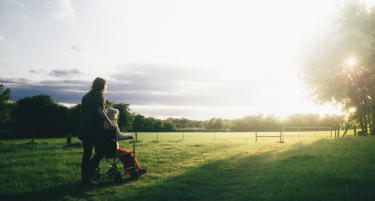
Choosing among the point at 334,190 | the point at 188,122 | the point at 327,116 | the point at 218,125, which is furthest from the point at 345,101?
the point at 188,122

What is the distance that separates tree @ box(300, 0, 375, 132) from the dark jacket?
17666mm

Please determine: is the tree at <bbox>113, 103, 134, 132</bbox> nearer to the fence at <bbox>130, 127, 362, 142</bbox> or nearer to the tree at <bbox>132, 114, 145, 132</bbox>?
the fence at <bbox>130, 127, 362, 142</bbox>

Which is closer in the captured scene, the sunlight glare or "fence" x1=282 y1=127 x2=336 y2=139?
the sunlight glare

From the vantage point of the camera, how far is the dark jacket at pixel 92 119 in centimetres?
550

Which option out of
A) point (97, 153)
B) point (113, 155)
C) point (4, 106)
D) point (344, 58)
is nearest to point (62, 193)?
point (97, 153)

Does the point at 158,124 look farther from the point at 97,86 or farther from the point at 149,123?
the point at 97,86

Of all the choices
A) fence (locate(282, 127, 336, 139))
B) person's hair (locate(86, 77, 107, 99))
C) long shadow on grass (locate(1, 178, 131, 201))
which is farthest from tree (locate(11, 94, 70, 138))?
person's hair (locate(86, 77, 107, 99))

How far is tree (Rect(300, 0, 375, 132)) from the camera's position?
16.7 m

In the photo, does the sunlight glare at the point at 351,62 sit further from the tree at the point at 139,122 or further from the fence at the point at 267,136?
the tree at the point at 139,122

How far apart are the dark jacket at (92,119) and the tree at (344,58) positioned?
1767 centimetres

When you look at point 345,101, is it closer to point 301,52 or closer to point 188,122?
point 301,52

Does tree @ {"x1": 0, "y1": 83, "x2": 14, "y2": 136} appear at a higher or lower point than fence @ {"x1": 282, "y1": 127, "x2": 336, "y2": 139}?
higher

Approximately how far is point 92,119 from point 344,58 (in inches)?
771

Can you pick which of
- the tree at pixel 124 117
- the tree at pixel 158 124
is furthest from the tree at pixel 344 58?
the tree at pixel 158 124
